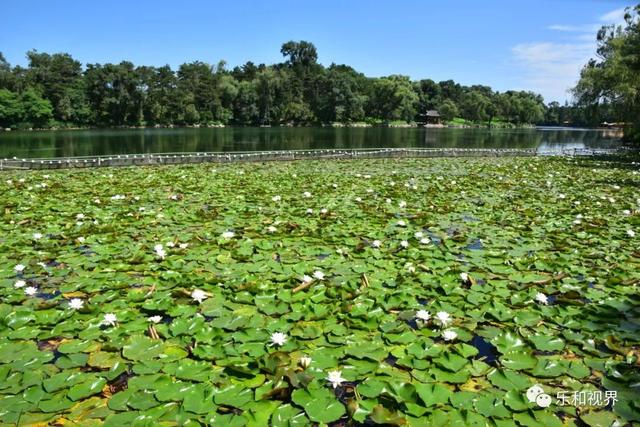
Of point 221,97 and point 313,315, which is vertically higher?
point 221,97

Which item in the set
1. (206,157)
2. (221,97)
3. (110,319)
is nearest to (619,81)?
(206,157)

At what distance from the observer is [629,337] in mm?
3104

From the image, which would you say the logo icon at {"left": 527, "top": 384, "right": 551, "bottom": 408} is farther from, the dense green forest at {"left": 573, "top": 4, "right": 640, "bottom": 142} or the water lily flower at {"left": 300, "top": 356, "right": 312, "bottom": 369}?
the dense green forest at {"left": 573, "top": 4, "right": 640, "bottom": 142}

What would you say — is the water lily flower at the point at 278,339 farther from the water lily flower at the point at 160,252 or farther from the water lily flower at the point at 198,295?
the water lily flower at the point at 160,252

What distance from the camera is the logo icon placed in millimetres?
2332

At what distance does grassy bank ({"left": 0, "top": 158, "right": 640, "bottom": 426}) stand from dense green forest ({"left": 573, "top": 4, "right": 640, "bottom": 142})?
1898cm

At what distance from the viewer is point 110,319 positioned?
3.15 metres

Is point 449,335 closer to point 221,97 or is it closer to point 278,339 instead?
point 278,339

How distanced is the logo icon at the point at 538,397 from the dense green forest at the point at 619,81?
71.1 ft

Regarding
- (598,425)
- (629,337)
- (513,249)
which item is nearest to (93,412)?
(598,425)

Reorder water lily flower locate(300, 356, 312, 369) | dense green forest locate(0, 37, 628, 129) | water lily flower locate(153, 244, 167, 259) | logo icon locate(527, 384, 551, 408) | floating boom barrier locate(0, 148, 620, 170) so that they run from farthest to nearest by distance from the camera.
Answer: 1. dense green forest locate(0, 37, 628, 129)
2. floating boom barrier locate(0, 148, 620, 170)
3. water lily flower locate(153, 244, 167, 259)
4. water lily flower locate(300, 356, 312, 369)
5. logo icon locate(527, 384, 551, 408)

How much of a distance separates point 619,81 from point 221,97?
64645 mm

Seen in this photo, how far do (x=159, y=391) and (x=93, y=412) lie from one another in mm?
340

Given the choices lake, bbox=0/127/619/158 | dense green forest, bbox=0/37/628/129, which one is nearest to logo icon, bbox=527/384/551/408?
lake, bbox=0/127/619/158
